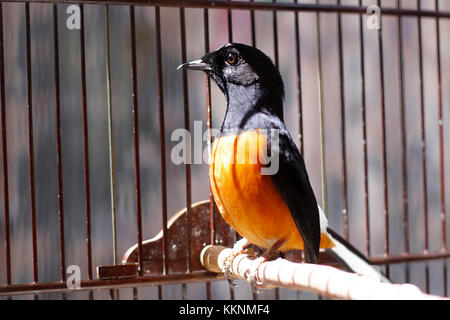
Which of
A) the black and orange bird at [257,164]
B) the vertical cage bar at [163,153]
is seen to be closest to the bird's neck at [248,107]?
the black and orange bird at [257,164]

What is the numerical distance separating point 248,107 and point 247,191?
279 mm

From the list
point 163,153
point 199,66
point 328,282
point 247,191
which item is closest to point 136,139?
point 163,153

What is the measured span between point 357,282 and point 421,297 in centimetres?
12

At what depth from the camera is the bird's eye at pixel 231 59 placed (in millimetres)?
1704

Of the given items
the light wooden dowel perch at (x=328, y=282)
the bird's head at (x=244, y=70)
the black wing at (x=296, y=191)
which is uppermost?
the bird's head at (x=244, y=70)

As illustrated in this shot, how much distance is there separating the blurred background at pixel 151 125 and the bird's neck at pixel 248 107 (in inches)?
16.2

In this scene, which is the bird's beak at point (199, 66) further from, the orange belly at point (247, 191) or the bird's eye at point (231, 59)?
the orange belly at point (247, 191)

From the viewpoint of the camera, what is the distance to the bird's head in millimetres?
1689

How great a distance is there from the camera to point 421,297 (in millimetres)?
875

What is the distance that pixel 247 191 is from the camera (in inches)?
60.2

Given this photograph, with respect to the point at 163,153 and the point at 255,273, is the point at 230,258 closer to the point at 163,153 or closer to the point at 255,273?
the point at 255,273

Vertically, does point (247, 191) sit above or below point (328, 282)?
above
